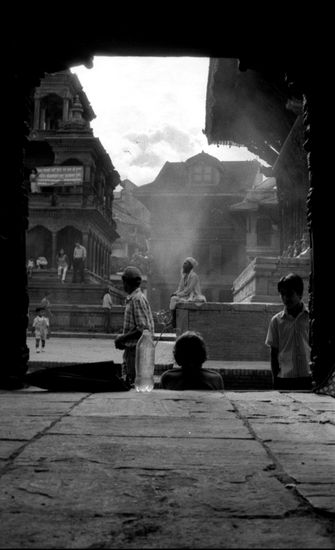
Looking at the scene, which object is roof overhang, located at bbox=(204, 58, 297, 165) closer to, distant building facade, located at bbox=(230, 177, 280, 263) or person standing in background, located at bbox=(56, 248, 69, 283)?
person standing in background, located at bbox=(56, 248, 69, 283)

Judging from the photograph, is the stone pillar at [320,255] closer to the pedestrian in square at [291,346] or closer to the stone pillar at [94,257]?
the pedestrian in square at [291,346]

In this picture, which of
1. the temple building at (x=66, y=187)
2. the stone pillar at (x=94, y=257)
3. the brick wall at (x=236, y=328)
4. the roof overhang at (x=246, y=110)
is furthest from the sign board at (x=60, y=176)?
the brick wall at (x=236, y=328)

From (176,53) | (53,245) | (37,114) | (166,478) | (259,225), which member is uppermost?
(37,114)

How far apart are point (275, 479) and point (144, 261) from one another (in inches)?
1683

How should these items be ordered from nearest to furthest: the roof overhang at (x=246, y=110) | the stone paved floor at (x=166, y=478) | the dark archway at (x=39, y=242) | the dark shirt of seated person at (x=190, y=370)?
the stone paved floor at (x=166, y=478), the dark shirt of seated person at (x=190, y=370), the roof overhang at (x=246, y=110), the dark archway at (x=39, y=242)

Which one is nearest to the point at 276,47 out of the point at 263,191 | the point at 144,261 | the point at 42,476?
the point at 42,476

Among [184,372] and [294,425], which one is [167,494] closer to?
[294,425]

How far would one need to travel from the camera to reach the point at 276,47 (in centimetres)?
568

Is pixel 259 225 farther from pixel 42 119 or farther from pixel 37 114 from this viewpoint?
pixel 37 114

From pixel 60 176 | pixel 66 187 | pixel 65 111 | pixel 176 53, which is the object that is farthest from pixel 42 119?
pixel 176 53

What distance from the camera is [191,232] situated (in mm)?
43438

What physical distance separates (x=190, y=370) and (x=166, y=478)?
280cm

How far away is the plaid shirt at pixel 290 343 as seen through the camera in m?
5.20

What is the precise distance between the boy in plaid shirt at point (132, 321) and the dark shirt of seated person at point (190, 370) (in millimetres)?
1003
